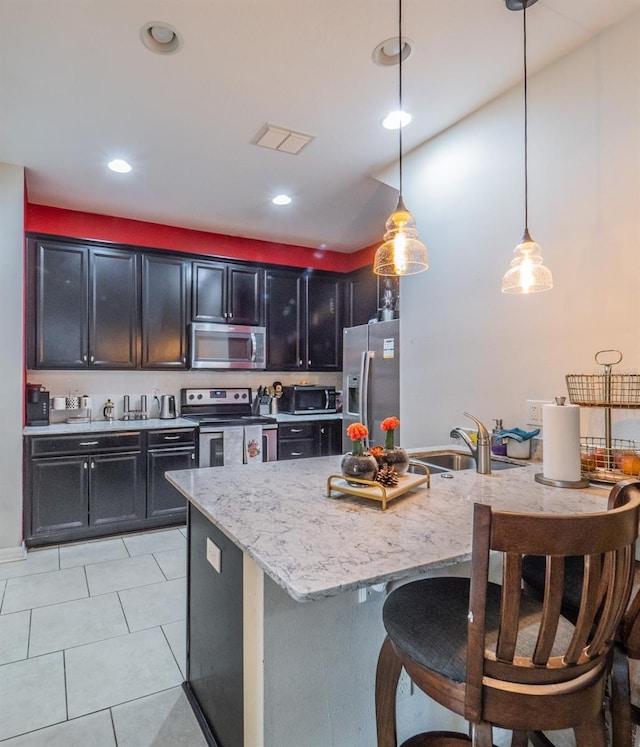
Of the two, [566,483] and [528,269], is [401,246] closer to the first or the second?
[528,269]

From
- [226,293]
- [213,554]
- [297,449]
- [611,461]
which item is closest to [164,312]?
[226,293]

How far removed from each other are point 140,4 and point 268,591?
227 centimetres

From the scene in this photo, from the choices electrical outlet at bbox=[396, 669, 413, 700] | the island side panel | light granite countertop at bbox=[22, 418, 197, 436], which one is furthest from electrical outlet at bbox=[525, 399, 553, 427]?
light granite countertop at bbox=[22, 418, 197, 436]

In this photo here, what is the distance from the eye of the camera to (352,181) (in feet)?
11.4

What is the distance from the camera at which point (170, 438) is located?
3.91m

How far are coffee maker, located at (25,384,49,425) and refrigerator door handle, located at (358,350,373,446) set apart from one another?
2.67 metres

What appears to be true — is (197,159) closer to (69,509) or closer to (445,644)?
(69,509)

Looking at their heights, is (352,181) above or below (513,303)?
above

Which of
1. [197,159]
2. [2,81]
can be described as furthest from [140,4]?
[197,159]

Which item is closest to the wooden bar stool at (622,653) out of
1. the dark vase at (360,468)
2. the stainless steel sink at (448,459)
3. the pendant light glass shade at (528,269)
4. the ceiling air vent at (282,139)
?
the dark vase at (360,468)

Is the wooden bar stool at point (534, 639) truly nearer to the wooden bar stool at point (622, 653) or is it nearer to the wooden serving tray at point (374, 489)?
the wooden bar stool at point (622, 653)

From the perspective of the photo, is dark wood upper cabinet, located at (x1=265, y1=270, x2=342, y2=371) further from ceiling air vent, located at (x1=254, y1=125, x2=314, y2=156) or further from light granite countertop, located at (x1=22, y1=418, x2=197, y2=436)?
ceiling air vent, located at (x1=254, y1=125, x2=314, y2=156)

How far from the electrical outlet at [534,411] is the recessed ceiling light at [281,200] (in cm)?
260

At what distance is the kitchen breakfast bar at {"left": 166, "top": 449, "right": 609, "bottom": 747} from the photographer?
108 cm
